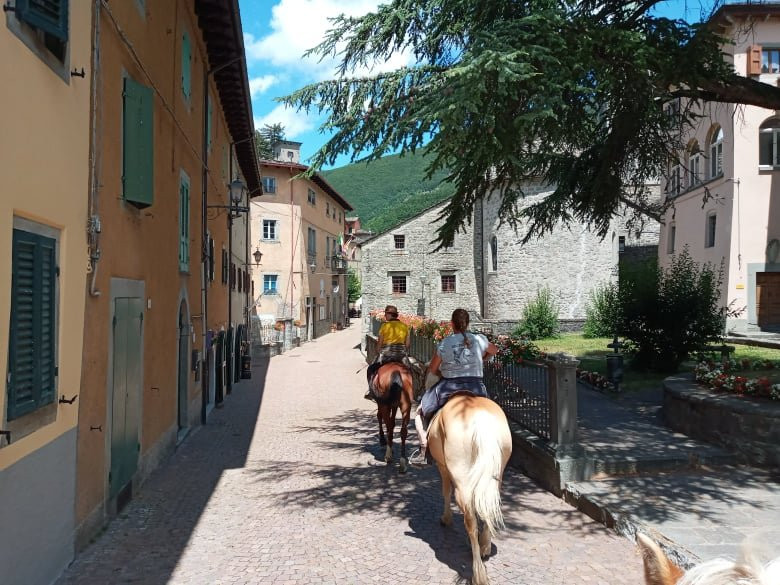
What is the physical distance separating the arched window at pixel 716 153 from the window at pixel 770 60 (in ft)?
9.19

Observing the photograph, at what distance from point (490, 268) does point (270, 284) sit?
14.6 meters

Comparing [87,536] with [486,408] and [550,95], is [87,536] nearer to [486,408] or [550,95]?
[486,408]

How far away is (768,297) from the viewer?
25.2 metres

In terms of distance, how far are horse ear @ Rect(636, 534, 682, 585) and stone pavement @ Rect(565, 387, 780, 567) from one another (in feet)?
11.6

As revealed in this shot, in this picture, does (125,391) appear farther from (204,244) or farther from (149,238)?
(204,244)

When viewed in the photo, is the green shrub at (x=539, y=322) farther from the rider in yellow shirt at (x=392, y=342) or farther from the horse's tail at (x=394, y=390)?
the horse's tail at (x=394, y=390)

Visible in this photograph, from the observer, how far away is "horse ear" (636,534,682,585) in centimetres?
162

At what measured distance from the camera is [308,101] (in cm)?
941

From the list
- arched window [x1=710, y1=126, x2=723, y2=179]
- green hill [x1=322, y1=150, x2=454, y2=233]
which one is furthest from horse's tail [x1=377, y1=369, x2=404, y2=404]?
green hill [x1=322, y1=150, x2=454, y2=233]

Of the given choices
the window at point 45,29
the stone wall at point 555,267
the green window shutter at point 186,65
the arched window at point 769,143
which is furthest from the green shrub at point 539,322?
the window at point 45,29

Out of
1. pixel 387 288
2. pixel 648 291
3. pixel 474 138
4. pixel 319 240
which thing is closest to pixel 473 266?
pixel 387 288

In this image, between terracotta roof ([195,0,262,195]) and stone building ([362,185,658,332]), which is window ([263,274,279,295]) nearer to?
stone building ([362,185,658,332])

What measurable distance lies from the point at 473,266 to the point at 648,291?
29.2 m

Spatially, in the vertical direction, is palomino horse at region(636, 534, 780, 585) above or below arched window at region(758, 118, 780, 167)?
below
